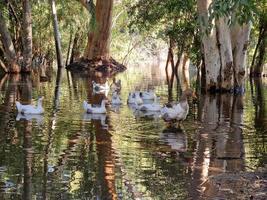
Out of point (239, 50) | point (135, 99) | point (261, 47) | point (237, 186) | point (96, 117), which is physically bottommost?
point (237, 186)

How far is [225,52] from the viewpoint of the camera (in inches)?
869

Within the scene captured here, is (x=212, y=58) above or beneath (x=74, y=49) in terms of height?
beneath

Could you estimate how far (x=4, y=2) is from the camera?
39.2 m

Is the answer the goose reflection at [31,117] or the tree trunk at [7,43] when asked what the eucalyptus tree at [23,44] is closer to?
the tree trunk at [7,43]

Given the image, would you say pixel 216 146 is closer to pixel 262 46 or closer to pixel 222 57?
pixel 222 57


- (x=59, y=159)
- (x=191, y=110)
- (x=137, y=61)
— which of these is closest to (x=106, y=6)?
(x=191, y=110)

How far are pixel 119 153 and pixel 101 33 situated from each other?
34.0 m

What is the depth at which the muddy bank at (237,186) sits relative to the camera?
621 centimetres

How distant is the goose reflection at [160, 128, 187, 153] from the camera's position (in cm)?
962

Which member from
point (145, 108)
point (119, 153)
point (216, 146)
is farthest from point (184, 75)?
point (119, 153)

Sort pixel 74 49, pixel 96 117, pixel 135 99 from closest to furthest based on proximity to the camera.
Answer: pixel 96 117 → pixel 135 99 → pixel 74 49

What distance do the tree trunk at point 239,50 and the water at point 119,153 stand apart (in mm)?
9036

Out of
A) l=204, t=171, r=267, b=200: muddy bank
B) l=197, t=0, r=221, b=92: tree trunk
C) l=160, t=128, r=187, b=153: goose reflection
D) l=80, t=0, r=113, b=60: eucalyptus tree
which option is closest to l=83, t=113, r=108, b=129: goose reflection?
l=160, t=128, r=187, b=153: goose reflection

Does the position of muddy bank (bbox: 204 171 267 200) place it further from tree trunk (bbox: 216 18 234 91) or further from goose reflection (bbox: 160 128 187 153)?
tree trunk (bbox: 216 18 234 91)
